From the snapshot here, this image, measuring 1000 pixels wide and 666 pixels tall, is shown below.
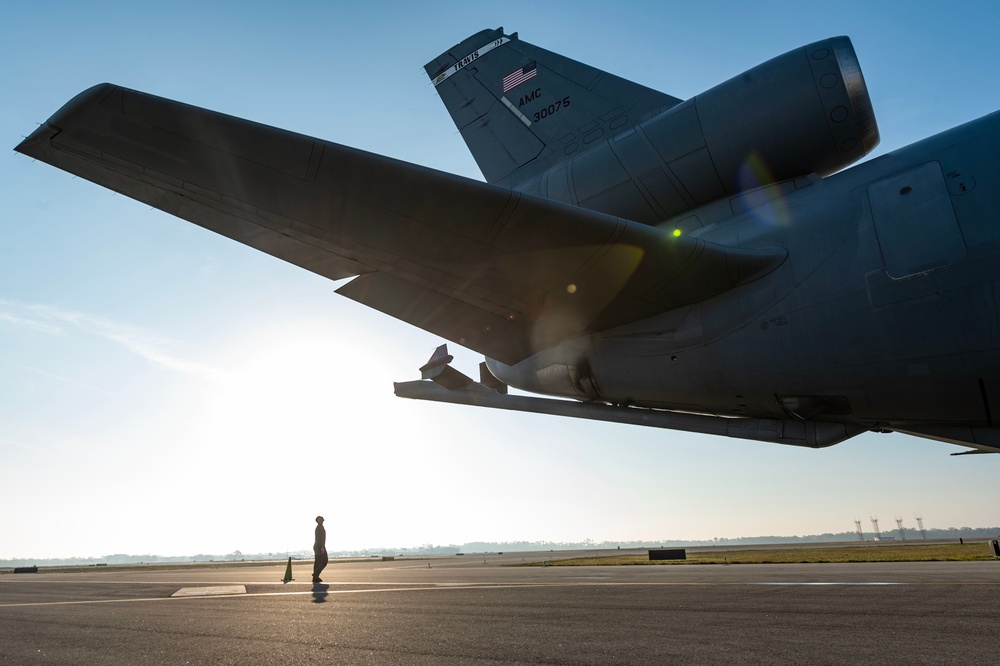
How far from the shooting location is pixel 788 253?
713cm

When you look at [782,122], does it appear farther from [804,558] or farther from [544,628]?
[804,558]

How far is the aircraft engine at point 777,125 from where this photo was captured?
7.78 meters

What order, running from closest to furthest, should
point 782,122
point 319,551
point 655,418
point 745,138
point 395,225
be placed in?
point 395,225 < point 782,122 < point 745,138 < point 655,418 < point 319,551

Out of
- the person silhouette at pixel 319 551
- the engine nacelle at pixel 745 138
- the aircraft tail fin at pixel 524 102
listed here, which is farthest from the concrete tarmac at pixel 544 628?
the aircraft tail fin at pixel 524 102

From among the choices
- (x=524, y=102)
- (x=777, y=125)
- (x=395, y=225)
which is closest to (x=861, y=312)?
(x=777, y=125)

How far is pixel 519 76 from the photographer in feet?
37.7

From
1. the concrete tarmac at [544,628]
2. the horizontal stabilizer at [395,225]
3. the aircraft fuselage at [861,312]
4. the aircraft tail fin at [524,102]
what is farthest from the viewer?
the aircraft tail fin at [524,102]

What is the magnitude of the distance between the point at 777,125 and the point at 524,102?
4842 mm

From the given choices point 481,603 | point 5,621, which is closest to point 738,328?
point 481,603

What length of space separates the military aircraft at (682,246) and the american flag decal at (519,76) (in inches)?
102

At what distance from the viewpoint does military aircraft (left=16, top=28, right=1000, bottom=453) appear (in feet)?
19.1

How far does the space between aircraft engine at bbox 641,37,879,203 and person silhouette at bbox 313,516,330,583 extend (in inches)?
459

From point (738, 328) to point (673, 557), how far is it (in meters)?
22.9

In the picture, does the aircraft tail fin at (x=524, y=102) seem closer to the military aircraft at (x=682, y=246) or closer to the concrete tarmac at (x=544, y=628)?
the military aircraft at (x=682, y=246)
